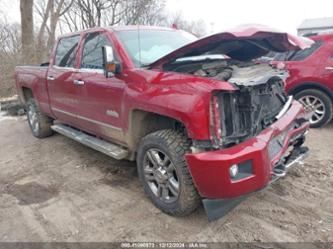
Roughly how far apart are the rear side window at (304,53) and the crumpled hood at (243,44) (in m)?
2.75

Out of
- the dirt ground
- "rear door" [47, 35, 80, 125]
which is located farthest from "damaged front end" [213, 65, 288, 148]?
"rear door" [47, 35, 80, 125]

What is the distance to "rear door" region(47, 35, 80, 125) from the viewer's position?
14.8 feet

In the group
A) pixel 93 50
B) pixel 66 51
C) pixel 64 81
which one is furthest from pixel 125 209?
pixel 66 51

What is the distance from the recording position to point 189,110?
2598mm

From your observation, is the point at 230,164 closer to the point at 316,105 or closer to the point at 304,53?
the point at 316,105

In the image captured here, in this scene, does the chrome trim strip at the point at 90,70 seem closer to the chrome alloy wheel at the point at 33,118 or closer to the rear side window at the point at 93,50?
the rear side window at the point at 93,50

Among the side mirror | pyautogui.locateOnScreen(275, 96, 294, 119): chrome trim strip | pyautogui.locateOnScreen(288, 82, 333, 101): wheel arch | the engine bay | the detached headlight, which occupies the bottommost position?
the detached headlight

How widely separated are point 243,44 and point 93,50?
2008 mm

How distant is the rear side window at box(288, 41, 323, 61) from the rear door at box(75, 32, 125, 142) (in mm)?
4041

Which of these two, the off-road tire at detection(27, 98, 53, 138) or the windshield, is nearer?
the windshield

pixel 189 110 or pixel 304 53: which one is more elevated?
pixel 304 53

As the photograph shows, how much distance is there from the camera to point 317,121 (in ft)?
19.3

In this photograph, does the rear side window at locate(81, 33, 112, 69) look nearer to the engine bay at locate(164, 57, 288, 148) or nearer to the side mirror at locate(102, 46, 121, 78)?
the side mirror at locate(102, 46, 121, 78)

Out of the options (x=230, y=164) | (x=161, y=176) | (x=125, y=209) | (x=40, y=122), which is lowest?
(x=125, y=209)
